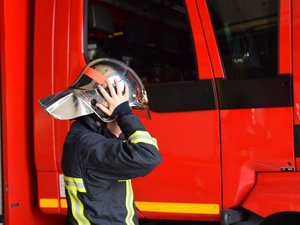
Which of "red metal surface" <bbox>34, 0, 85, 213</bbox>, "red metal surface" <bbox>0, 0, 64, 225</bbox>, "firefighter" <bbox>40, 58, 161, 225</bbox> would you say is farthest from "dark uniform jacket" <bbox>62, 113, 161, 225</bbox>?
"red metal surface" <bbox>0, 0, 64, 225</bbox>

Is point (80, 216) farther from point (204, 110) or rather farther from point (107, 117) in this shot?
point (204, 110)

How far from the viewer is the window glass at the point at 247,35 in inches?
87.4

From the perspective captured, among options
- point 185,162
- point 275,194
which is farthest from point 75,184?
point 275,194

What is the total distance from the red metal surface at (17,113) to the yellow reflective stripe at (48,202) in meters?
0.14

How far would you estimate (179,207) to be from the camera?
2359 mm

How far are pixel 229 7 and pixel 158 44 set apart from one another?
0.52 metres

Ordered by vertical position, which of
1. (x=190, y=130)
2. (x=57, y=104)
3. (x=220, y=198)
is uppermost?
(x=57, y=104)

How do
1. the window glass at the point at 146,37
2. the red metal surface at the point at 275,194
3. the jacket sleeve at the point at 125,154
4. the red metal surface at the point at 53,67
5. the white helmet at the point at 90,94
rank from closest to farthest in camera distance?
the jacket sleeve at the point at 125,154
the white helmet at the point at 90,94
the red metal surface at the point at 275,194
the window glass at the point at 146,37
the red metal surface at the point at 53,67

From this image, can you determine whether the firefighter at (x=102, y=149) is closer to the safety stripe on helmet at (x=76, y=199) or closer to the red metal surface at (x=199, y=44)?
the safety stripe on helmet at (x=76, y=199)

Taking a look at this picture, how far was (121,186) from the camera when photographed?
1.64m

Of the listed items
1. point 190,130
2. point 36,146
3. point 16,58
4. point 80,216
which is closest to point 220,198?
point 190,130

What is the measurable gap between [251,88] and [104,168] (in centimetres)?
96

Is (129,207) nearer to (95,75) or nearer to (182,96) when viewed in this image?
(95,75)

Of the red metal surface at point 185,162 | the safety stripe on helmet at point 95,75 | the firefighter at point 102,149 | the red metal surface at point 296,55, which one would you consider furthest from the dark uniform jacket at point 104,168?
the red metal surface at point 296,55
